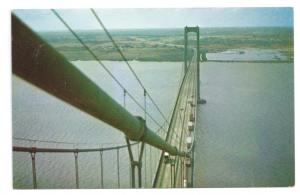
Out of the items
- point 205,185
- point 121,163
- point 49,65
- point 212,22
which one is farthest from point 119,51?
point 49,65

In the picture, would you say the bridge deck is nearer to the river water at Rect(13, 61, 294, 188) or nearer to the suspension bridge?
the river water at Rect(13, 61, 294, 188)

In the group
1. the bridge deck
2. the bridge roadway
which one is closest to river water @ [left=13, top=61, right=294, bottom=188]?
the bridge deck

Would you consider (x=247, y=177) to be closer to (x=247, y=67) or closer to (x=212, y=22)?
(x=247, y=67)

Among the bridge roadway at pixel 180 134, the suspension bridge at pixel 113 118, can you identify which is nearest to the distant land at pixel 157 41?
the suspension bridge at pixel 113 118

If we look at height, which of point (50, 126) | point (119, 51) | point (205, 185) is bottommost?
point (205, 185)

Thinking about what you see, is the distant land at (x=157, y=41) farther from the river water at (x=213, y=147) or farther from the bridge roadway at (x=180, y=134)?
the bridge roadway at (x=180, y=134)

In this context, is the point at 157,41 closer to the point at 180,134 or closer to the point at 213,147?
the point at 213,147
